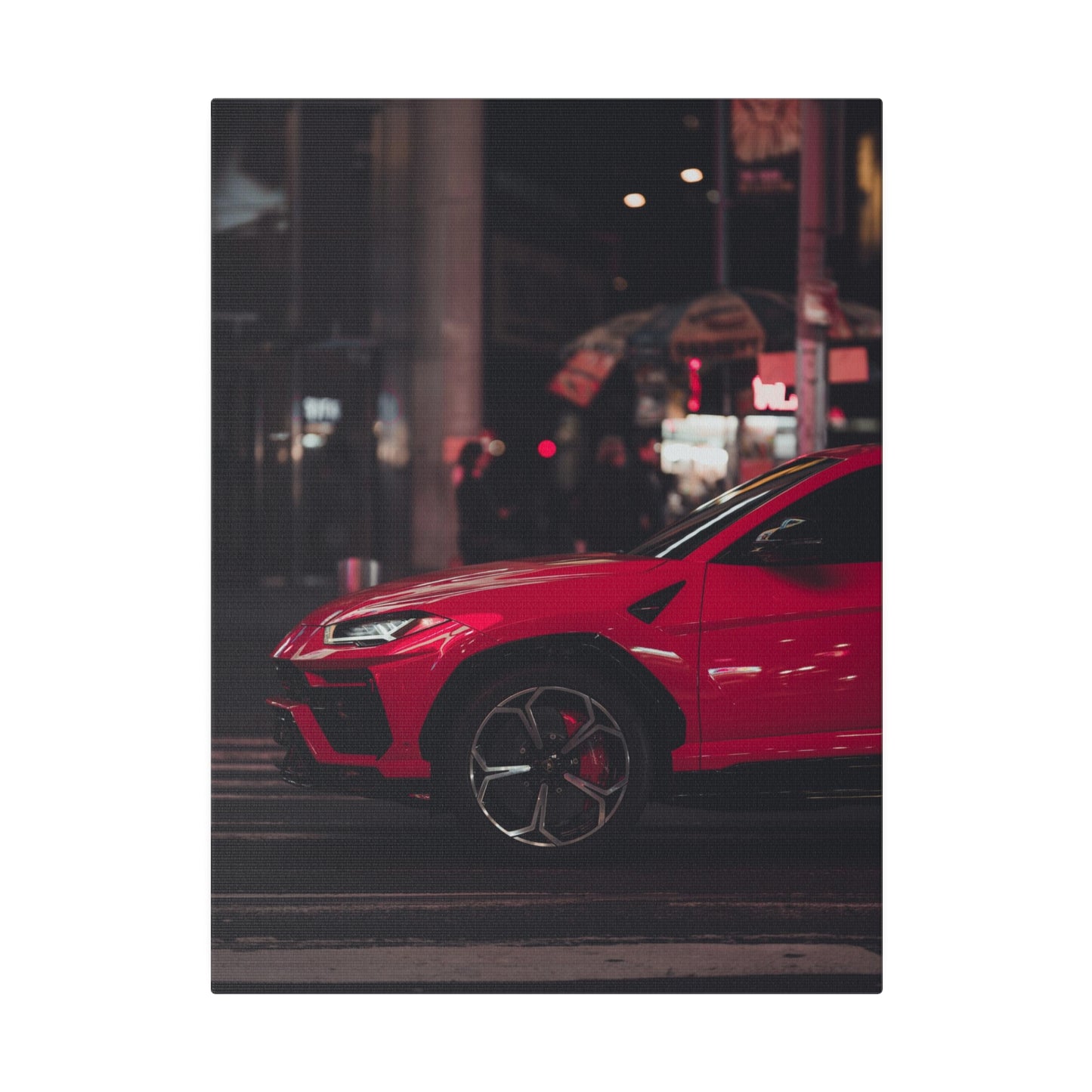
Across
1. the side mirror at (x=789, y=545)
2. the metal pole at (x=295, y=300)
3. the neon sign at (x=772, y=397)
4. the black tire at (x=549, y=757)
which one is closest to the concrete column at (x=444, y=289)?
the metal pole at (x=295, y=300)

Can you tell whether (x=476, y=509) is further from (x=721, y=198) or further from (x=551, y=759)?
(x=721, y=198)

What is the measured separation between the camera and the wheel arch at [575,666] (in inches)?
201

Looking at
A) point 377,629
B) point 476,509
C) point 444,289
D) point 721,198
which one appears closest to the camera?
point 377,629

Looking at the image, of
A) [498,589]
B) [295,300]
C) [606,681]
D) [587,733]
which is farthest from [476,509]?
[295,300]

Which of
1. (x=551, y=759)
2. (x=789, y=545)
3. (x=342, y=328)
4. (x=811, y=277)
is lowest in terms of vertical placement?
(x=551, y=759)

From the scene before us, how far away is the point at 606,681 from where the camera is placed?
5.11m

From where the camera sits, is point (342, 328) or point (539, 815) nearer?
point (539, 815)

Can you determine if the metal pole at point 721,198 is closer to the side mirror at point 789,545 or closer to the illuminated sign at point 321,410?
the side mirror at point 789,545

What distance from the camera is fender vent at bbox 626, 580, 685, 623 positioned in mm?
5160

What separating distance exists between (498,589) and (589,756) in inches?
30.8

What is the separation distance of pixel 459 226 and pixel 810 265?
159 cm

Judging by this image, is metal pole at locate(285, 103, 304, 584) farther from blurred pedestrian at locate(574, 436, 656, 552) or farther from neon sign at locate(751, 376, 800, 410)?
neon sign at locate(751, 376, 800, 410)

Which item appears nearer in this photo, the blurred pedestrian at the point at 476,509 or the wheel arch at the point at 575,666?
the wheel arch at the point at 575,666

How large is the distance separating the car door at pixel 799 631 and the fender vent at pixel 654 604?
14cm
